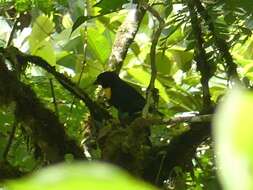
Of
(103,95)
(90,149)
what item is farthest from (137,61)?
(90,149)

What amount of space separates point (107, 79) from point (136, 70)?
0.22 m

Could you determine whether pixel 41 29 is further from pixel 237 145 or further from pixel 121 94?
pixel 237 145

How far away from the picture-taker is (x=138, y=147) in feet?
3.97

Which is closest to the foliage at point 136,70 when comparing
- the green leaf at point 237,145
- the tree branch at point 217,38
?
the tree branch at point 217,38

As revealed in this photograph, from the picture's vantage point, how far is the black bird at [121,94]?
2010 mm

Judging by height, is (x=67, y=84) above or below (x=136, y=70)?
above

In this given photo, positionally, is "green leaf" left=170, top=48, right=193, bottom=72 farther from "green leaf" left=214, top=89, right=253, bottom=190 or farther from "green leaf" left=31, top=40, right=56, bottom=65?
"green leaf" left=214, top=89, right=253, bottom=190

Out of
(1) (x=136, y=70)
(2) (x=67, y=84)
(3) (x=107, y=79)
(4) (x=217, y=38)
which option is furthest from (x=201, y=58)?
(3) (x=107, y=79)

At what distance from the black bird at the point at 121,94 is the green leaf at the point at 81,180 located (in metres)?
1.80

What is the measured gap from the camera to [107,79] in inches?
82.0

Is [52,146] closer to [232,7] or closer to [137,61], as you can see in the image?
[232,7]

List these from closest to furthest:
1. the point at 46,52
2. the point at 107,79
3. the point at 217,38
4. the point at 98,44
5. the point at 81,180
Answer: the point at 81,180 → the point at 217,38 → the point at 46,52 → the point at 98,44 → the point at 107,79

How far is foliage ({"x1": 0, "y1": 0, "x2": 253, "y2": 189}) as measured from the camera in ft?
4.32

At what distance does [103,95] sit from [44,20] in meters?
0.37
